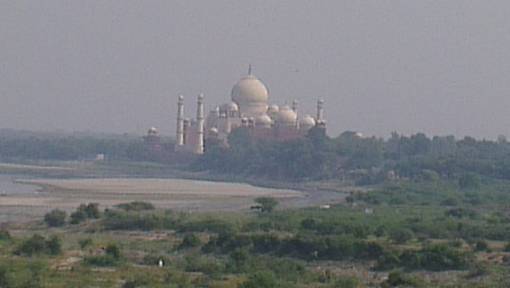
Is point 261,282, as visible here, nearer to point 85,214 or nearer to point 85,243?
point 85,243

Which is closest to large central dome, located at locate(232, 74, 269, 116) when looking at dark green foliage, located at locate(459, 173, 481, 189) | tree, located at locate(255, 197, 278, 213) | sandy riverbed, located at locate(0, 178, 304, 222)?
sandy riverbed, located at locate(0, 178, 304, 222)

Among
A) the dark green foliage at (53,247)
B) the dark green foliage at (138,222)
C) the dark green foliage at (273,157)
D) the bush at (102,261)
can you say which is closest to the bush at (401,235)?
the dark green foliage at (138,222)

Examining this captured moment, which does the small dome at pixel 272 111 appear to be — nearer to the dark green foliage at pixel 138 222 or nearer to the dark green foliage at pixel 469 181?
the dark green foliage at pixel 469 181

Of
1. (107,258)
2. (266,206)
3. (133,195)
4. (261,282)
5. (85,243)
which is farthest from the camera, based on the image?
(133,195)

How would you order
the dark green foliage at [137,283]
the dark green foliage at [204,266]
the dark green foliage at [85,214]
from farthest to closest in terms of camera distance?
the dark green foliage at [85,214] < the dark green foliage at [204,266] < the dark green foliage at [137,283]

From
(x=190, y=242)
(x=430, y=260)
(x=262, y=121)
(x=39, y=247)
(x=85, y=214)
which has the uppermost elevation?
(x=262, y=121)

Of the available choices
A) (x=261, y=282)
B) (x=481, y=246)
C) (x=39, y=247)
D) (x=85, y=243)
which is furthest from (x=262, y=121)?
(x=261, y=282)

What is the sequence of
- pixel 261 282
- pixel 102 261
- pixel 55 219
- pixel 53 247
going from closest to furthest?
pixel 261 282
pixel 102 261
pixel 53 247
pixel 55 219

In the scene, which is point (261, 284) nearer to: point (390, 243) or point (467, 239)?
point (390, 243)
